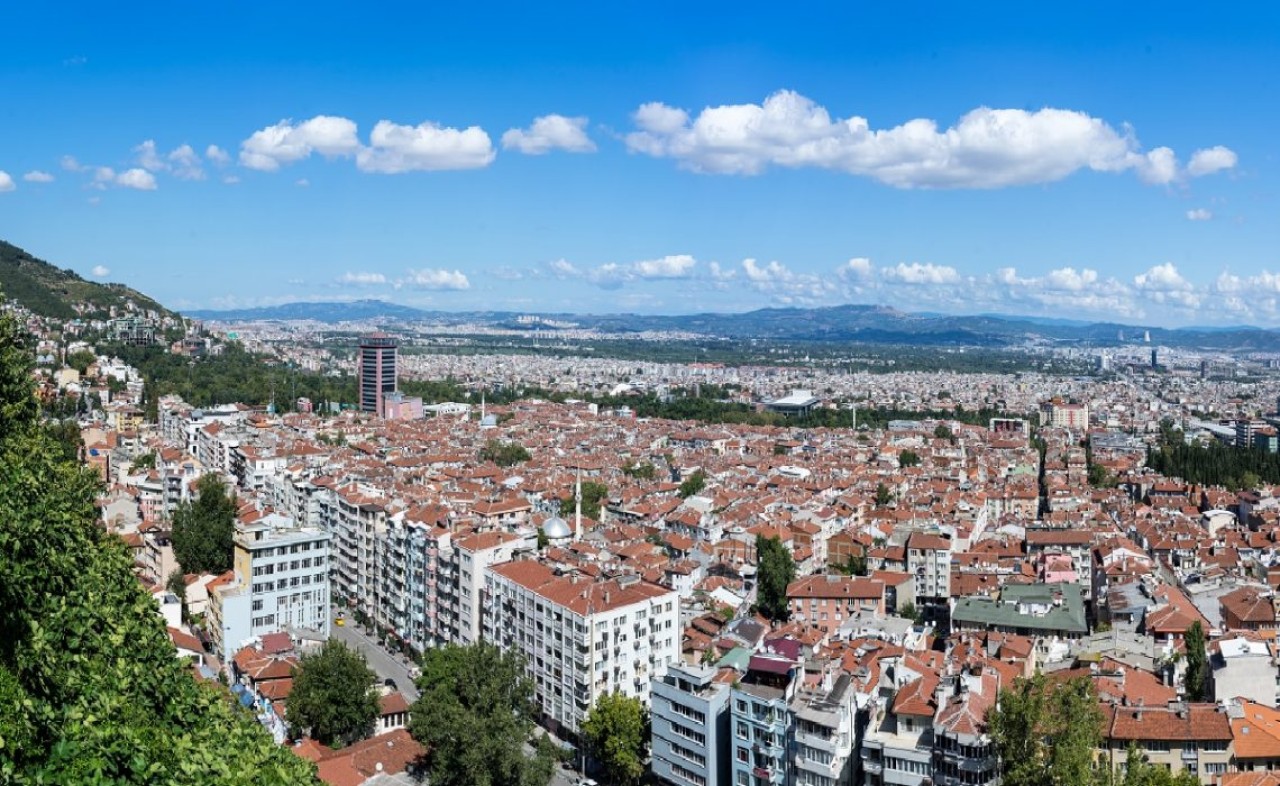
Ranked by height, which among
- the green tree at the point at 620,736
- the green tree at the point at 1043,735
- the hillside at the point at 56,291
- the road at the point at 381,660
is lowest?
the road at the point at 381,660

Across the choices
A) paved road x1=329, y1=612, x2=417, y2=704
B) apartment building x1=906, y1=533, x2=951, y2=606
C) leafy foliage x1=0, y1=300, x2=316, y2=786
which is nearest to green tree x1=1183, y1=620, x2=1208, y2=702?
apartment building x1=906, y1=533, x2=951, y2=606

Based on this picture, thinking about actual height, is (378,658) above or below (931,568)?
below

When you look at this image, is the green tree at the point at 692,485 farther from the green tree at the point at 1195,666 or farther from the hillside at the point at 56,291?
the hillside at the point at 56,291

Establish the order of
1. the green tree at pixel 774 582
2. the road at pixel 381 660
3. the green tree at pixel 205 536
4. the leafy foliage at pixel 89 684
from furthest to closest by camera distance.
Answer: the green tree at pixel 774 582 < the green tree at pixel 205 536 < the road at pixel 381 660 < the leafy foliage at pixel 89 684

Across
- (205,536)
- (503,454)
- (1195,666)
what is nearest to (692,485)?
(503,454)

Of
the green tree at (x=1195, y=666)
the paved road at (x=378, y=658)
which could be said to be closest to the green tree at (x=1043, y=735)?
the green tree at (x=1195, y=666)

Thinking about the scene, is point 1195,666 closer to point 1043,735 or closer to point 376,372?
point 1043,735

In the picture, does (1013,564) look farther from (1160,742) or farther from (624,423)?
(624,423)

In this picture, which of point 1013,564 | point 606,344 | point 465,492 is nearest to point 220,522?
point 465,492
